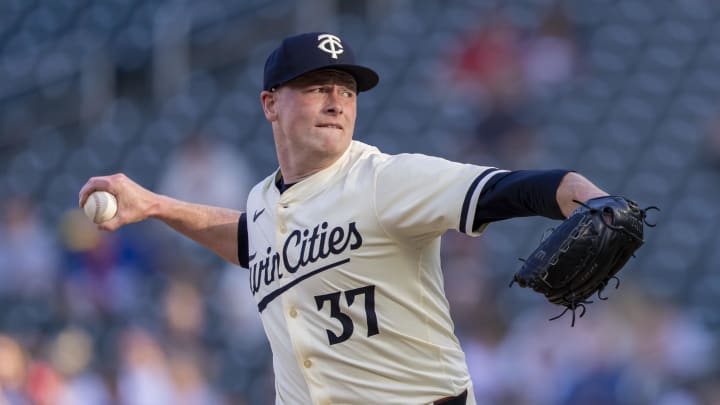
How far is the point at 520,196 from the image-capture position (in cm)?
276

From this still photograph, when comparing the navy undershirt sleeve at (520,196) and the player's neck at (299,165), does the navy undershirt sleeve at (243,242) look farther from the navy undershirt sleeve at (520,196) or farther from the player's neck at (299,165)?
the navy undershirt sleeve at (520,196)

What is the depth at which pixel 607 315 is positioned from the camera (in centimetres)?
675

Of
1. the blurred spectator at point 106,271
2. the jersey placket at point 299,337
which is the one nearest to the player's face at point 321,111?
the jersey placket at point 299,337

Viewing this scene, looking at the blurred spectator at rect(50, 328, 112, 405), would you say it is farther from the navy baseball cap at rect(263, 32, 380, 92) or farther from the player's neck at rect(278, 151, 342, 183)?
the navy baseball cap at rect(263, 32, 380, 92)

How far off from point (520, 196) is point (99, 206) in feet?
4.52

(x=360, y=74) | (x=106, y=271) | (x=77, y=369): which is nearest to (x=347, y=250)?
(x=360, y=74)

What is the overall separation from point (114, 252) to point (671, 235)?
11.9ft

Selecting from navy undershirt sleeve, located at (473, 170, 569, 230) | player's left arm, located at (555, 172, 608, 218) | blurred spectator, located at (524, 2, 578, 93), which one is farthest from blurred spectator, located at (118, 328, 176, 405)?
player's left arm, located at (555, 172, 608, 218)

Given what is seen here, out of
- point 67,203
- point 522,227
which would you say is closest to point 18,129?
point 67,203

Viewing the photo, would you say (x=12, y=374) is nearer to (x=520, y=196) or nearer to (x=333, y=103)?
(x=333, y=103)

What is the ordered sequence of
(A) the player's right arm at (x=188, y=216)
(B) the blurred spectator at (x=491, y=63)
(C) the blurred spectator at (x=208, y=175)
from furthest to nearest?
(C) the blurred spectator at (x=208, y=175), (B) the blurred spectator at (x=491, y=63), (A) the player's right arm at (x=188, y=216)

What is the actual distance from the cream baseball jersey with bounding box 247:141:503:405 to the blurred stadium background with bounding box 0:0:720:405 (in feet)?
11.0

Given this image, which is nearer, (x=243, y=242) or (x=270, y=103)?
(x=270, y=103)

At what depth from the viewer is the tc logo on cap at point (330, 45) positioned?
3348mm
